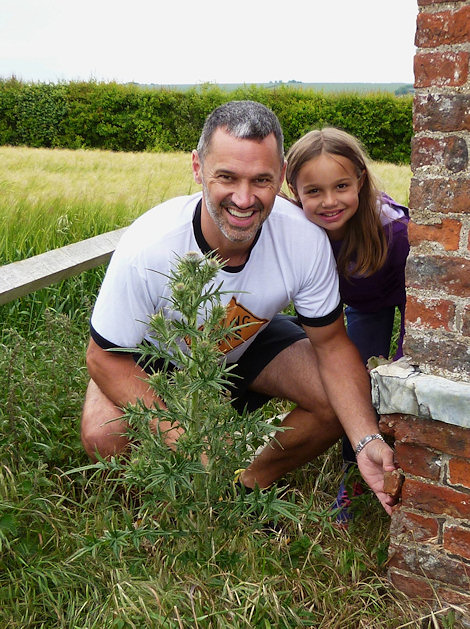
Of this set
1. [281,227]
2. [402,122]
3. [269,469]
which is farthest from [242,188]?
[402,122]

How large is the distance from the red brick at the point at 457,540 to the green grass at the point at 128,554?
0.71 ft

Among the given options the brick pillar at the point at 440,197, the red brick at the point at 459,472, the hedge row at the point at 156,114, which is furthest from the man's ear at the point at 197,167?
the hedge row at the point at 156,114

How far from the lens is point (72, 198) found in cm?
557

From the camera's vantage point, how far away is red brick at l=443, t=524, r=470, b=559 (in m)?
2.10

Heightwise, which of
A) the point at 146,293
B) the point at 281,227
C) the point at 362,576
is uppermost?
the point at 281,227

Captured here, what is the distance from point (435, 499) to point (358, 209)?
49.7 inches

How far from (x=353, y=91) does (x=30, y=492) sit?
16.0m

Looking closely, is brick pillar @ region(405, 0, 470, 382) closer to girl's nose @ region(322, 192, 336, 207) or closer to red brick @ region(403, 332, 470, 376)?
red brick @ region(403, 332, 470, 376)

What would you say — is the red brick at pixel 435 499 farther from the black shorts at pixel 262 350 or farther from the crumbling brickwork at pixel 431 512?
the black shorts at pixel 262 350

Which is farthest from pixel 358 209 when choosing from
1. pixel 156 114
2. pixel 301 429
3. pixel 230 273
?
pixel 156 114

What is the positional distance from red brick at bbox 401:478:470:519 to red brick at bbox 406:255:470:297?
607 millimetres

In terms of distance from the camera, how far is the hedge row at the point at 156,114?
16.5m

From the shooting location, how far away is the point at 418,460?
6.88ft

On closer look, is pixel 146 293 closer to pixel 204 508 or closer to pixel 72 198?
pixel 204 508
